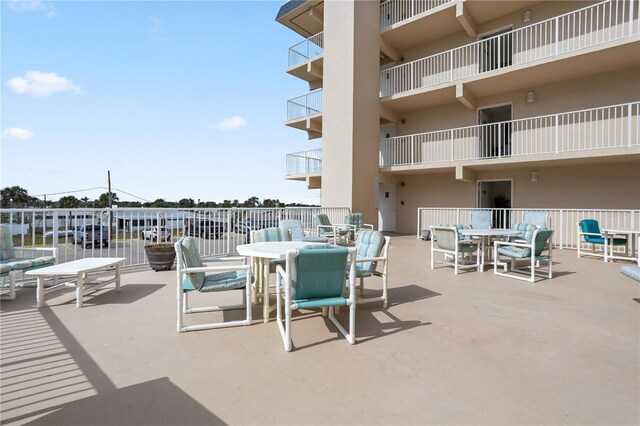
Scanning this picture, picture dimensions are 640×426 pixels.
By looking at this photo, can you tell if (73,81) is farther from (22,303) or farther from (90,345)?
(90,345)

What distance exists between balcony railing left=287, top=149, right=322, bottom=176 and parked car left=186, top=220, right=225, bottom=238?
834 centimetres

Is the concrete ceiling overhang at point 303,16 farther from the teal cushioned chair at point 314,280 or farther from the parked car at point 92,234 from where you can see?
the teal cushioned chair at point 314,280

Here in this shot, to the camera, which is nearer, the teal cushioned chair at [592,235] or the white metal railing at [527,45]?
the teal cushioned chair at [592,235]

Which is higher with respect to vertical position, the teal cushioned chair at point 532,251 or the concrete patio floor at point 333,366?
the teal cushioned chair at point 532,251

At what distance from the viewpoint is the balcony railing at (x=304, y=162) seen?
15391 millimetres

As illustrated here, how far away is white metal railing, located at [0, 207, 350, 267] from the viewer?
5.20 m

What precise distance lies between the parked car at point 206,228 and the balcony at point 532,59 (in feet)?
30.1

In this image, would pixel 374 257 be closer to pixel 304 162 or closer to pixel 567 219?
pixel 567 219

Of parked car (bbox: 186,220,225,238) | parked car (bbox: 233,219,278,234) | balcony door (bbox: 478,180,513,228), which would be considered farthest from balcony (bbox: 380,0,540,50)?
parked car (bbox: 186,220,225,238)

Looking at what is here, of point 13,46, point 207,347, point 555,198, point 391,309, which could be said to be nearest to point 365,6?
point 555,198

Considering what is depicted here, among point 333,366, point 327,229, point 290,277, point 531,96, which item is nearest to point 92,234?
point 290,277

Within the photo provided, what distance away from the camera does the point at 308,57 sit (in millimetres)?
15648

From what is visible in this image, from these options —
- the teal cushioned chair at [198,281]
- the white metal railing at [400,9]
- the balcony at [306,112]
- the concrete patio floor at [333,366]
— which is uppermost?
the white metal railing at [400,9]

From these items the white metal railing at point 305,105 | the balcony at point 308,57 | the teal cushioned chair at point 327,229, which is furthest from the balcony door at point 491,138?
the balcony at point 308,57
